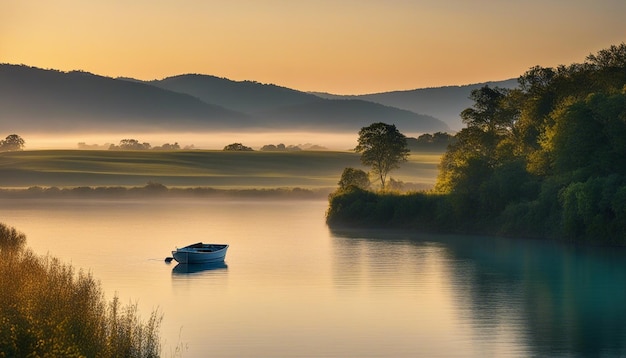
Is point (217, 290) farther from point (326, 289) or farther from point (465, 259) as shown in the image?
point (465, 259)

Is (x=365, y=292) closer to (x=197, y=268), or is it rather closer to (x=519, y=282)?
(x=519, y=282)

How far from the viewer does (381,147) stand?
137125 mm

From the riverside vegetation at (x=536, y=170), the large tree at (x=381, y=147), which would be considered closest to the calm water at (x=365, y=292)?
the riverside vegetation at (x=536, y=170)

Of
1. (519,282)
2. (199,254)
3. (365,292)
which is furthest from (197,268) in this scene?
(519,282)

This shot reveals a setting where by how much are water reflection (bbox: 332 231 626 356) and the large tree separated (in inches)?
1360

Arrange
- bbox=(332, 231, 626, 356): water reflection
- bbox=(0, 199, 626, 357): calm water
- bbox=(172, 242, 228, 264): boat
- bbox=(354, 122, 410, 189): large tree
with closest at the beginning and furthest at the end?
bbox=(0, 199, 626, 357): calm water, bbox=(332, 231, 626, 356): water reflection, bbox=(172, 242, 228, 264): boat, bbox=(354, 122, 410, 189): large tree

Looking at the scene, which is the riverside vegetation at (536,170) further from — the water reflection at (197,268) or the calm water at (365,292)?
the water reflection at (197,268)

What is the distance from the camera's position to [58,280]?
39.5 metres

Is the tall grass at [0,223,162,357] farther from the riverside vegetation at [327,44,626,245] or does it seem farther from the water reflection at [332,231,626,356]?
the riverside vegetation at [327,44,626,245]

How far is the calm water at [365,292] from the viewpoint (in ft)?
137

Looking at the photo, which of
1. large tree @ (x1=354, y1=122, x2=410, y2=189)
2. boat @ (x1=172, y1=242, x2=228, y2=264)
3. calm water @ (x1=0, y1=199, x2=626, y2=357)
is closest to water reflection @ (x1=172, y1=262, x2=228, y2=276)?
calm water @ (x1=0, y1=199, x2=626, y2=357)

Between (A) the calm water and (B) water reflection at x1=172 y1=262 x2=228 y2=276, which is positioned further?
(B) water reflection at x1=172 y1=262 x2=228 y2=276

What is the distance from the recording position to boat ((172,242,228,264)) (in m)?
74.6

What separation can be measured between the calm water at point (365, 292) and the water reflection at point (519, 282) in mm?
93
